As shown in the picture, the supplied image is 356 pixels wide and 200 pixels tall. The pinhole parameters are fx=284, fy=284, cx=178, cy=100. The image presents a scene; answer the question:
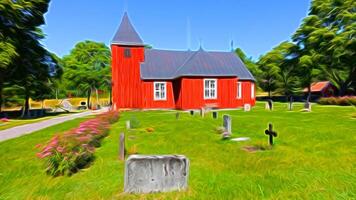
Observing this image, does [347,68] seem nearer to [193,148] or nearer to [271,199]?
[193,148]

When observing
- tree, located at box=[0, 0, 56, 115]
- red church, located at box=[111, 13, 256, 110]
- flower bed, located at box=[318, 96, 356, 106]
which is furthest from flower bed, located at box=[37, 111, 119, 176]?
flower bed, located at box=[318, 96, 356, 106]

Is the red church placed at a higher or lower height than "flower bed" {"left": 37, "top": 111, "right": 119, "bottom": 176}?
higher

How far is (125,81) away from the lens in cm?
3356

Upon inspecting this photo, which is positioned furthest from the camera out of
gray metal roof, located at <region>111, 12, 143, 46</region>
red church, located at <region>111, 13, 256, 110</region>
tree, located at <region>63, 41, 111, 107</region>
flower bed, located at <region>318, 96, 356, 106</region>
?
tree, located at <region>63, 41, 111, 107</region>

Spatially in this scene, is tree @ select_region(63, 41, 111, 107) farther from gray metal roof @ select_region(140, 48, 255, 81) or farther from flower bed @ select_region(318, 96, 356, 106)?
flower bed @ select_region(318, 96, 356, 106)

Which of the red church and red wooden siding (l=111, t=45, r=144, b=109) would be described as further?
red wooden siding (l=111, t=45, r=144, b=109)

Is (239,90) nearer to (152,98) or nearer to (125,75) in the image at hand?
(152,98)

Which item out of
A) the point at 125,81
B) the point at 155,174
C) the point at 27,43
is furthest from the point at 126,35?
the point at 155,174

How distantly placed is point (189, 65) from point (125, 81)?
796 centimetres

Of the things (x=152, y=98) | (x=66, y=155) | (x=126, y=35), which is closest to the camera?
(x=66, y=155)

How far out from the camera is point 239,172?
6.87 metres

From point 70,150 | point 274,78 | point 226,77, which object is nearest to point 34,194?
point 70,150

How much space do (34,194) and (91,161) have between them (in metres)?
2.16

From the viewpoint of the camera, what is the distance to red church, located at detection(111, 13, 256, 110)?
1228 inches
